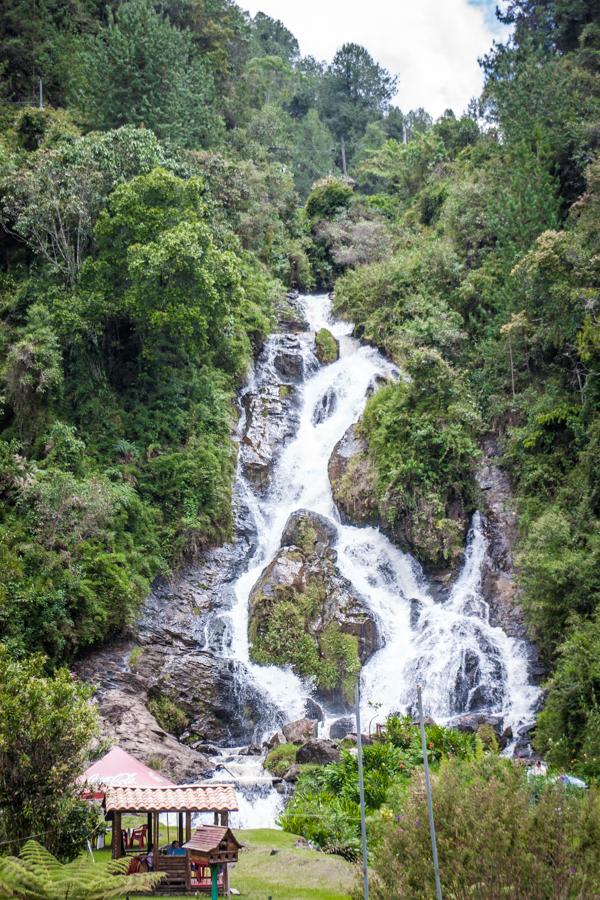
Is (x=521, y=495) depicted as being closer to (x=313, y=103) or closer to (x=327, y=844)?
(x=327, y=844)

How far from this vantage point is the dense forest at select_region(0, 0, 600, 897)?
72.9ft

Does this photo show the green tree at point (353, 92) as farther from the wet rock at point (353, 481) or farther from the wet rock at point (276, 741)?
the wet rock at point (276, 741)

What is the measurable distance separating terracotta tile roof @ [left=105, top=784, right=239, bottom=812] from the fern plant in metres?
1.59

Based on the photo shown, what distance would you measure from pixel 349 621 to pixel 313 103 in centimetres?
5959

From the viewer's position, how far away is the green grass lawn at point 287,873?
41.3ft

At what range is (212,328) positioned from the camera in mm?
29156

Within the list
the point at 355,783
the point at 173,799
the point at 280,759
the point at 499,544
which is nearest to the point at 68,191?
the point at 499,544

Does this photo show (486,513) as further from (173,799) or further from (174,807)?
(174,807)

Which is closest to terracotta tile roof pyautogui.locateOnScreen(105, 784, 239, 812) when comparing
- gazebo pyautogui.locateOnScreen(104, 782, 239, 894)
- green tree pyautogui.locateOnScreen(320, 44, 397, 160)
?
gazebo pyautogui.locateOnScreen(104, 782, 239, 894)

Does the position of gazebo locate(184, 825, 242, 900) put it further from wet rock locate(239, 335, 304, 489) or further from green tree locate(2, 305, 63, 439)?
wet rock locate(239, 335, 304, 489)

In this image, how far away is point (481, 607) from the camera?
25.0m

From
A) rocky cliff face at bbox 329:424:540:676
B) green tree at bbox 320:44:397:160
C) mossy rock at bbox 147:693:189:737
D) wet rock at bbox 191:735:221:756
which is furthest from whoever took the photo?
green tree at bbox 320:44:397:160

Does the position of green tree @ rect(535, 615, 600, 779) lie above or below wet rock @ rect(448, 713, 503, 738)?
above

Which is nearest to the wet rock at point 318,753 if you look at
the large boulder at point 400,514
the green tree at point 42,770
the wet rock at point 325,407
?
the green tree at point 42,770
